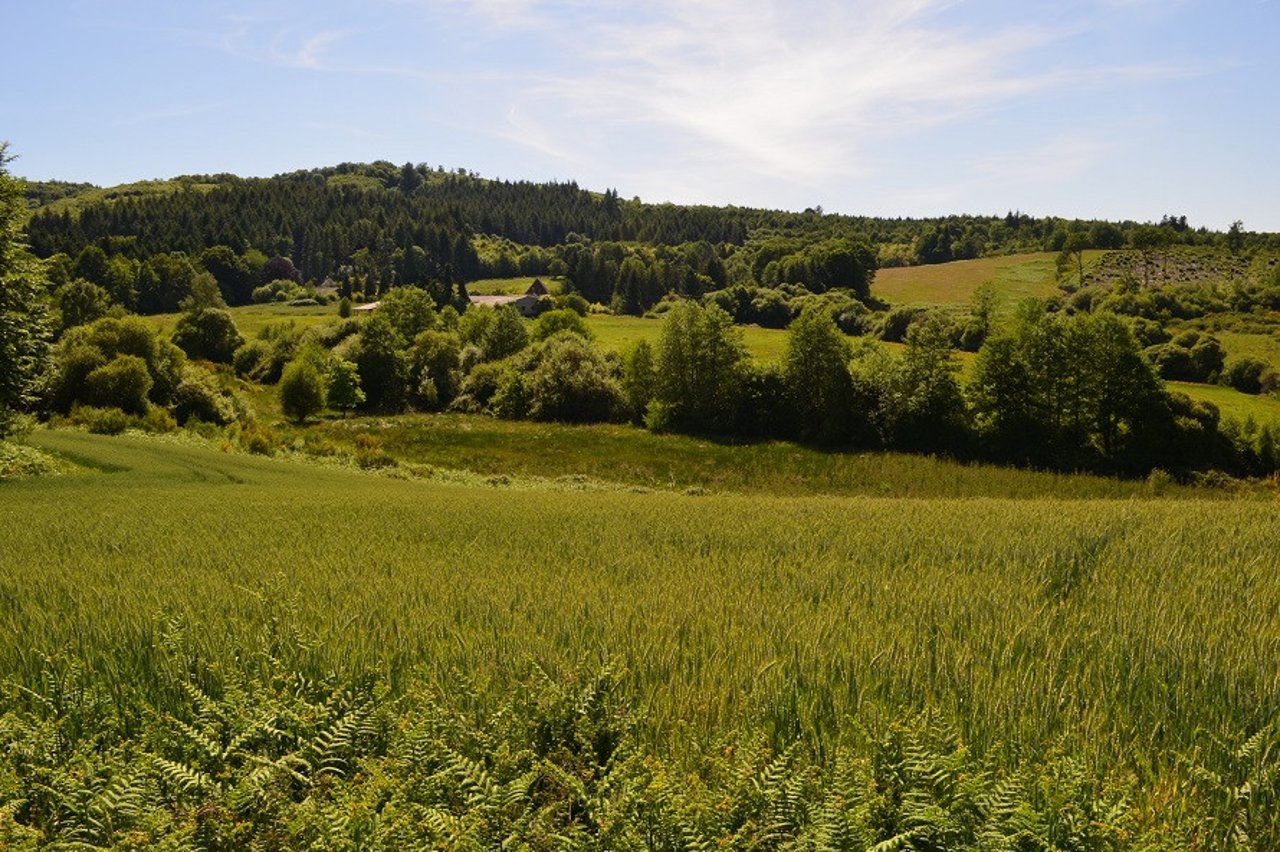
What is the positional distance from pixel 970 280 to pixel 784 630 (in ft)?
472

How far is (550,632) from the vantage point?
14.5 feet

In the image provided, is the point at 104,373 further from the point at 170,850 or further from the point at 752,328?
the point at 752,328

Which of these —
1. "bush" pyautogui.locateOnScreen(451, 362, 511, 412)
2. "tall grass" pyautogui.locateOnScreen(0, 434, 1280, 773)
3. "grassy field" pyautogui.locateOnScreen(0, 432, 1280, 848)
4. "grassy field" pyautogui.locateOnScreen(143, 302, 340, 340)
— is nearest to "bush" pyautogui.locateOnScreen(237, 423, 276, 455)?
"bush" pyautogui.locateOnScreen(451, 362, 511, 412)

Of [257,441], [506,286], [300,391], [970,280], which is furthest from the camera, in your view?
[506,286]

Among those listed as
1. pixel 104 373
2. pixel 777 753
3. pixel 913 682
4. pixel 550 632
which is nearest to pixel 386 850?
pixel 777 753

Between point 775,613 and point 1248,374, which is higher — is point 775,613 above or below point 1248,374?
below

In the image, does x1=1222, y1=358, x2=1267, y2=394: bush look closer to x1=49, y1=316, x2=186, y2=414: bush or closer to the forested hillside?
the forested hillside

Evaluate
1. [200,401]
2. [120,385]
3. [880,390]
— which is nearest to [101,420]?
[120,385]

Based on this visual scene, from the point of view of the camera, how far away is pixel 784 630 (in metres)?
4.42

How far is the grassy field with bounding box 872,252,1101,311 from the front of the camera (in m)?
120

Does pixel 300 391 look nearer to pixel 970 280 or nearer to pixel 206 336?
pixel 206 336

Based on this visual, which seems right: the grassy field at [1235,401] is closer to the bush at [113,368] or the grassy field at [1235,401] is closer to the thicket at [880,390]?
the thicket at [880,390]

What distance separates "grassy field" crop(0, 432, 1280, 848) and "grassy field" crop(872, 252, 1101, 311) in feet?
381

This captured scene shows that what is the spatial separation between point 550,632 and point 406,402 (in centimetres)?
7124
